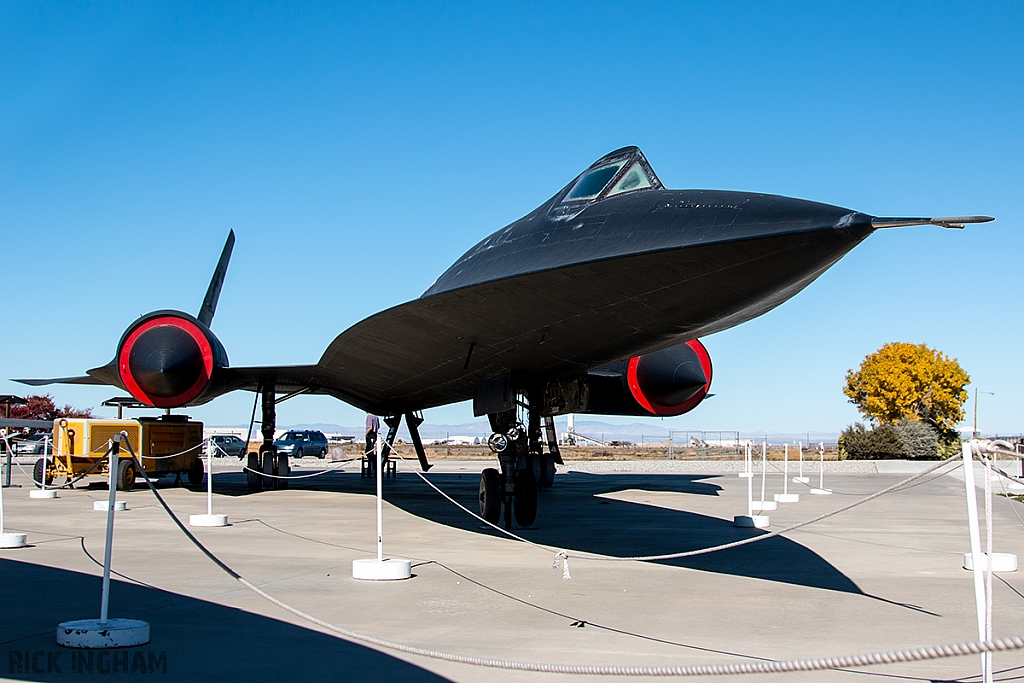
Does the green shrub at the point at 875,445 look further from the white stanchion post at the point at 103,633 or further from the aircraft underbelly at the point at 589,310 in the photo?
the white stanchion post at the point at 103,633

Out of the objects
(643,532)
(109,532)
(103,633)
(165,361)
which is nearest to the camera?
(103,633)

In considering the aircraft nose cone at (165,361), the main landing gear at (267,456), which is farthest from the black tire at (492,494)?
the main landing gear at (267,456)

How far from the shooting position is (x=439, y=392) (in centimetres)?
1227

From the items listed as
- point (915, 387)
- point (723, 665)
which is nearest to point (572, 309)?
point (723, 665)

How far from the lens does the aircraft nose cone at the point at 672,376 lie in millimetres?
13023

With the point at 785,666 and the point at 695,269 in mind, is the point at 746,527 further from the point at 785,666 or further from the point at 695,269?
the point at 785,666

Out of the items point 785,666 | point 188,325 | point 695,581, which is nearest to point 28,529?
point 188,325

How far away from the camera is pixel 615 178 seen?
6758 millimetres

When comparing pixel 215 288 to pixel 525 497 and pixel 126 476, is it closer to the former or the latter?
pixel 126 476

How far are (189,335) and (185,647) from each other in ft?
32.7

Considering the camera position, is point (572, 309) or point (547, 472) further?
point (547, 472)

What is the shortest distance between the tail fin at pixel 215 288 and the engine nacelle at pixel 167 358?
13.3 feet

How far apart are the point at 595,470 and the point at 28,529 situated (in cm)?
2195

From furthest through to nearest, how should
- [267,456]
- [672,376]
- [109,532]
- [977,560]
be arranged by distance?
[267,456] → [672,376] → [109,532] → [977,560]
